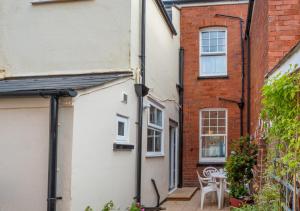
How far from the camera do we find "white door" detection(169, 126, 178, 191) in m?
13.3

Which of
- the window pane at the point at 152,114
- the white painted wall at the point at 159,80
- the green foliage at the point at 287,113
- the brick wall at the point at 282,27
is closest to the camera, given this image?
the green foliage at the point at 287,113

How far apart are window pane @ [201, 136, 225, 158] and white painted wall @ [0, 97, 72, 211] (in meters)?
9.46

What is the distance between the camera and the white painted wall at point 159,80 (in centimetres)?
937

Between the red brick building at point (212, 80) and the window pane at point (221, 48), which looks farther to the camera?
the window pane at point (221, 48)

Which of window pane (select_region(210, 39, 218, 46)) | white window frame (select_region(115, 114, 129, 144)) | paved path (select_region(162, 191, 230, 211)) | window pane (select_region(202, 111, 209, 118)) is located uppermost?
window pane (select_region(210, 39, 218, 46))

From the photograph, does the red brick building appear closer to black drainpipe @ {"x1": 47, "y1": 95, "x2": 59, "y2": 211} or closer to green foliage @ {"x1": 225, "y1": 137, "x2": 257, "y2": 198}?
green foliage @ {"x1": 225, "y1": 137, "x2": 257, "y2": 198}

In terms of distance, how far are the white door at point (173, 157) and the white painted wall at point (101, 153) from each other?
17.1 ft

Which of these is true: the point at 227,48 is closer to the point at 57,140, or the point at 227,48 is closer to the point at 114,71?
the point at 114,71

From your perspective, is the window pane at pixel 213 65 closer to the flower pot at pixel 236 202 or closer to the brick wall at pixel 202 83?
the brick wall at pixel 202 83

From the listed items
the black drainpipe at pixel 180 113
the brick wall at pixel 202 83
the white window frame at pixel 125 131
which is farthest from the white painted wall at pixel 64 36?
the brick wall at pixel 202 83

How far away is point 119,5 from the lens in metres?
8.04

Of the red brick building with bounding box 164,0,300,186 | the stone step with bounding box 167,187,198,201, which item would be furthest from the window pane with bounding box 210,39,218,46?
the stone step with bounding box 167,187,198,201

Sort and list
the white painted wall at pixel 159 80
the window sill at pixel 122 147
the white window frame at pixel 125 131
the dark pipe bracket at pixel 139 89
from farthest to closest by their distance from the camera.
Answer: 1. the white painted wall at pixel 159 80
2. the dark pipe bracket at pixel 139 89
3. the white window frame at pixel 125 131
4. the window sill at pixel 122 147

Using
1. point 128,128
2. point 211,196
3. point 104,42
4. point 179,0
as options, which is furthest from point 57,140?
point 179,0
